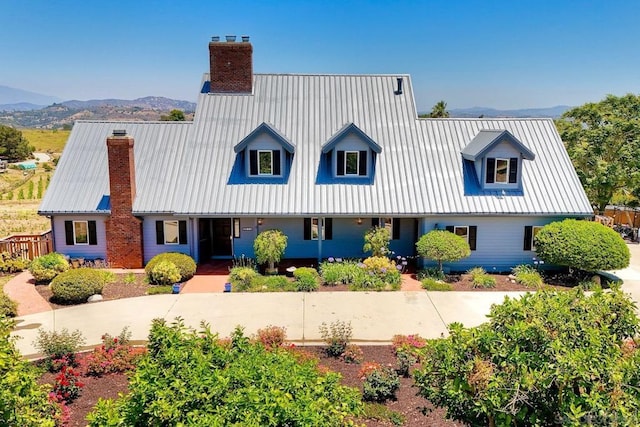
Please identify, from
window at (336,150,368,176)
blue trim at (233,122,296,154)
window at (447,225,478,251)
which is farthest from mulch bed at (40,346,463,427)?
blue trim at (233,122,296,154)

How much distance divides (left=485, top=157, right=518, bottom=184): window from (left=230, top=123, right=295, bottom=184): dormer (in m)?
8.72

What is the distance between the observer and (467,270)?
67.9 ft

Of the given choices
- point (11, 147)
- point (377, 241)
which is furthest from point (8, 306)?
point (11, 147)

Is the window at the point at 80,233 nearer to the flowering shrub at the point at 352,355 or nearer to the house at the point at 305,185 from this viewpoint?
the house at the point at 305,185

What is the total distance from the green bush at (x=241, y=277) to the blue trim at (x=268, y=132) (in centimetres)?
541

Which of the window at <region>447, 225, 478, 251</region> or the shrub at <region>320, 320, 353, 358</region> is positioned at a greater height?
the window at <region>447, 225, 478, 251</region>

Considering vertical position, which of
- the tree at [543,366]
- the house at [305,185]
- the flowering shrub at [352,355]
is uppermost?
the house at [305,185]

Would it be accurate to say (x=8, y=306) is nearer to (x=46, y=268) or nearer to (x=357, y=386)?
(x=46, y=268)

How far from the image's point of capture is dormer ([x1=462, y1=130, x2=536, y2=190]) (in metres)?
20.7

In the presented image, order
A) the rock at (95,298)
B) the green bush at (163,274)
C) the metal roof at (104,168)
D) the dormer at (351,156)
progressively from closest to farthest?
the rock at (95,298) → the green bush at (163,274) → the metal roof at (104,168) → the dormer at (351,156)

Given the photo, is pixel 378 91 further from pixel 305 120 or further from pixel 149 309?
pixel 149 309

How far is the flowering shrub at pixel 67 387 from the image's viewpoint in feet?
33.2

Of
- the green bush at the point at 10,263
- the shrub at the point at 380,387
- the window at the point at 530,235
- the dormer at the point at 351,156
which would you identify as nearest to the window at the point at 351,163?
the dormer at the point at 351,156

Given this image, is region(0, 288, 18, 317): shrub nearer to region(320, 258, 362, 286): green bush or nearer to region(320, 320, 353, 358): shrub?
region(320, 320, 353, 358): shrub
